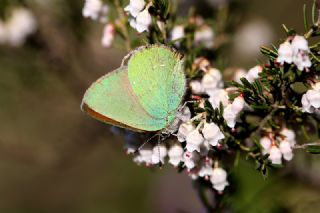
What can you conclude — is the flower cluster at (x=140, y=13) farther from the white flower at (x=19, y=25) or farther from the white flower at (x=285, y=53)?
the white flower at (x=19, y=25)

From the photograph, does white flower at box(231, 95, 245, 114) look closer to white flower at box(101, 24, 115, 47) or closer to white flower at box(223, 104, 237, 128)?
white flower at box(223, 104, 237, 128)

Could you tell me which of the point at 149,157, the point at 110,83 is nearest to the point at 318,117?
the point at 149,157

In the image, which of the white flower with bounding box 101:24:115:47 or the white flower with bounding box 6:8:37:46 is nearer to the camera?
the white flower with bounding box 101:24:115:47

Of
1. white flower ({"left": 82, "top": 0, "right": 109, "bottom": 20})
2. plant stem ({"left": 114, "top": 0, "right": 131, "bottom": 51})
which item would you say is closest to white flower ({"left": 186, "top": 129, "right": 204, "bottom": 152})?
plant stem ({"left": 114, "top": 0, "right": 131, "bottom": 51})

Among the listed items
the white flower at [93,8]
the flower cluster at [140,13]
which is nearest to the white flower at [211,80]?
the flower cluster at [140,13]

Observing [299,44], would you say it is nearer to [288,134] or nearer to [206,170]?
[288,134]

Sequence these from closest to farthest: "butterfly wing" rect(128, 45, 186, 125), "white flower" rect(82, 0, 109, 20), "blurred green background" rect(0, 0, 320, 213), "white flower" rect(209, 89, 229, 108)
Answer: "white flower" rect(209, 89, 229, 108), "butterfly wing" rect(128, 45, 186, 125), "white flower" rect(82, 0, 109, 20), "blurred green background" rect(0, 0, 320, 213)
